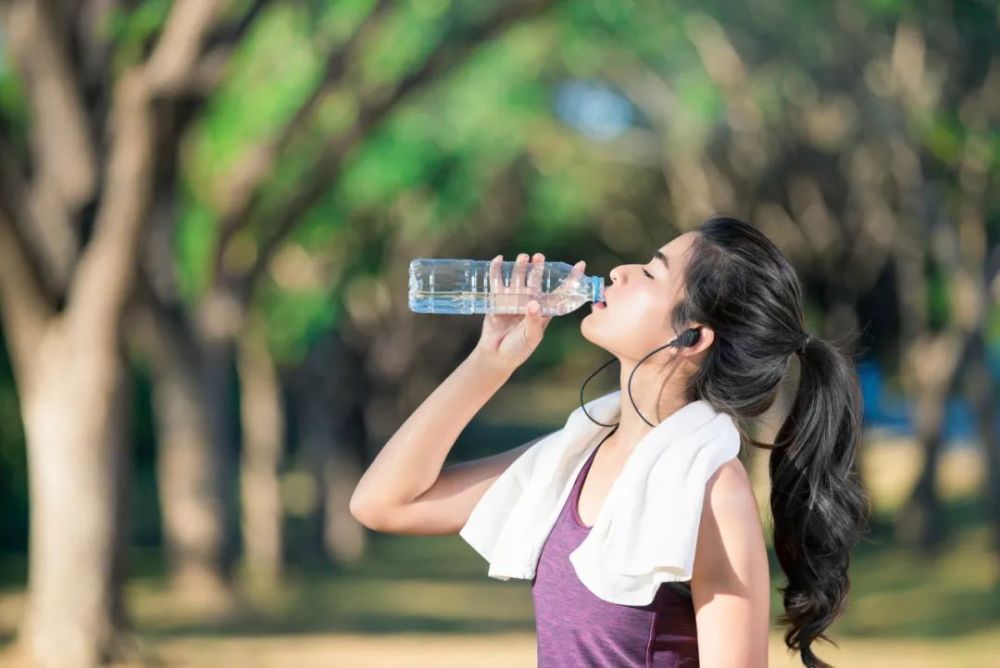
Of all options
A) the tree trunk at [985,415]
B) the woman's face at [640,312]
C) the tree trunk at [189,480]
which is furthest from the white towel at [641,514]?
the tree trunk at [985,415]

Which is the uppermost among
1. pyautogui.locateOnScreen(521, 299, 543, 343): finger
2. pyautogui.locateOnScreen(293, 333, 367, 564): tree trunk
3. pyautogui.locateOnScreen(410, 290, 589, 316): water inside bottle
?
pyautogui.locateOnScreen(410, 290, 589, 316): water inside bottle

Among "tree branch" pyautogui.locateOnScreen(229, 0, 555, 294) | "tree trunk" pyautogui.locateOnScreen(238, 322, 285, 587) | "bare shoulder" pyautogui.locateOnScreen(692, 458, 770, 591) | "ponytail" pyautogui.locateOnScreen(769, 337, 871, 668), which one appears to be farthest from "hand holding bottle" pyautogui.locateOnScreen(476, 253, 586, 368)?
"tree trunk" pyautogui.locateOnScreen(238, 322, 285, 587)

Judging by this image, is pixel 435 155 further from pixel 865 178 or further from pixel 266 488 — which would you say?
pixel 865 178

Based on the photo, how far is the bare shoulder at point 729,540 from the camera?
2740 millimetres

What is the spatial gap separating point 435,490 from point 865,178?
18.8 m

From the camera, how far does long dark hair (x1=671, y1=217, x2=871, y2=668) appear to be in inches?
120

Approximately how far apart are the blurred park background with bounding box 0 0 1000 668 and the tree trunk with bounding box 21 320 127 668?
0.02 meters

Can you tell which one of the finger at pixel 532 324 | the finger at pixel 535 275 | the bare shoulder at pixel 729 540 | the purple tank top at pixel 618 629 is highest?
the finger at pixel 535 275

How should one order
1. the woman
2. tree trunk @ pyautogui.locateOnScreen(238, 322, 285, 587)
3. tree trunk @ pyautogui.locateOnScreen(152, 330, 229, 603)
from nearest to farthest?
the woman, tree trunk @ pyautogui.locateOnScreen(152, 330, 229, 603), tree trunk @ pyautogui.locateOnScreen(238, 322, 285, 587)

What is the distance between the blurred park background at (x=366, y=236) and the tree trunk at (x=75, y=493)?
21 mm

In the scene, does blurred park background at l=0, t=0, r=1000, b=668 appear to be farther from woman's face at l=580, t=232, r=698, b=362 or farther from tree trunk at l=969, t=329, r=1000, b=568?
woman's face at l=580, t=232, r=698, b=362

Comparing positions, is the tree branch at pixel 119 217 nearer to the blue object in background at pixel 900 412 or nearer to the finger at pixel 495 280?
the finger at pixel 495 280

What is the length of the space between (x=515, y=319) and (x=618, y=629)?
31.4 inches

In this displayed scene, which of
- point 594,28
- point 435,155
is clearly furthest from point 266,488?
point 594,28
